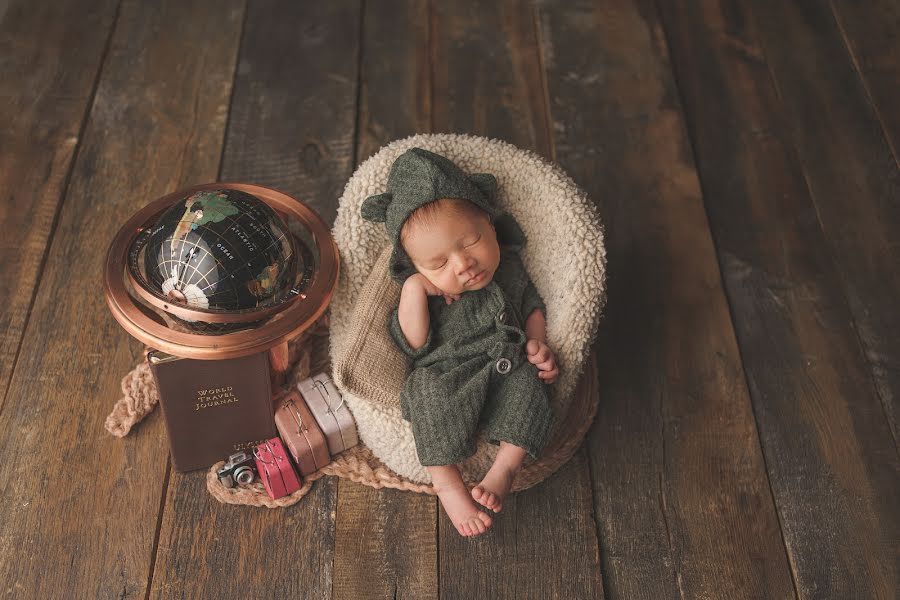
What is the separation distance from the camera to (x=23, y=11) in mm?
2324

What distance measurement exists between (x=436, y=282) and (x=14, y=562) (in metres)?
0.87

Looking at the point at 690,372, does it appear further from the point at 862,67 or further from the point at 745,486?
the point at 862,67

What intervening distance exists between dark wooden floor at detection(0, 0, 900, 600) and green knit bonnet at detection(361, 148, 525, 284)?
0.45 metres

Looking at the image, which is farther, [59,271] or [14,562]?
[59,271]

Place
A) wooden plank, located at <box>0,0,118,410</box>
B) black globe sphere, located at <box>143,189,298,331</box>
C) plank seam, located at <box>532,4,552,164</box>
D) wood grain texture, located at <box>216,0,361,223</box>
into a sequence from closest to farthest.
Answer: black globe sphere, located at <box>143,189,298,331</box> → wooden plank, located at <box>0,0,118,410</box> → wood grain texture, located at <box>216,0,361,223</box> → plank seam, located at <box>532,4,552,164</box>

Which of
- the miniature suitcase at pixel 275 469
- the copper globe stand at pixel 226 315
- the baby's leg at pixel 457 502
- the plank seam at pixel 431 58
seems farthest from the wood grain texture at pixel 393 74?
the baby's leg at pixel 457 502

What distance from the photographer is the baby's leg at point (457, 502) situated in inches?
55.8

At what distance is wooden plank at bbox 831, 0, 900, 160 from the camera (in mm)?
2234

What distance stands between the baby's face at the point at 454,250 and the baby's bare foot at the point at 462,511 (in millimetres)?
346

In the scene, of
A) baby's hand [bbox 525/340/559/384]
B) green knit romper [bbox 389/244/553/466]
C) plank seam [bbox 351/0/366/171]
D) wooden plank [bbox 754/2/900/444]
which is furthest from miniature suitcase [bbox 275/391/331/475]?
wooden plank [bbox 754/2/900/444]

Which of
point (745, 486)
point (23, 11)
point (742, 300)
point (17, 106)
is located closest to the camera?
point (745, 486)

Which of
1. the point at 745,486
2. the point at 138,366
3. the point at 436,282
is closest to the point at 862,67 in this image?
the point at 745,486

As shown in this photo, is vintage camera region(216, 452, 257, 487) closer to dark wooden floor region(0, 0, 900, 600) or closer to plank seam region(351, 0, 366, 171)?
dark wooden floor region(0, 0, 900, 600)

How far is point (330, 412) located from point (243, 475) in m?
0.19
